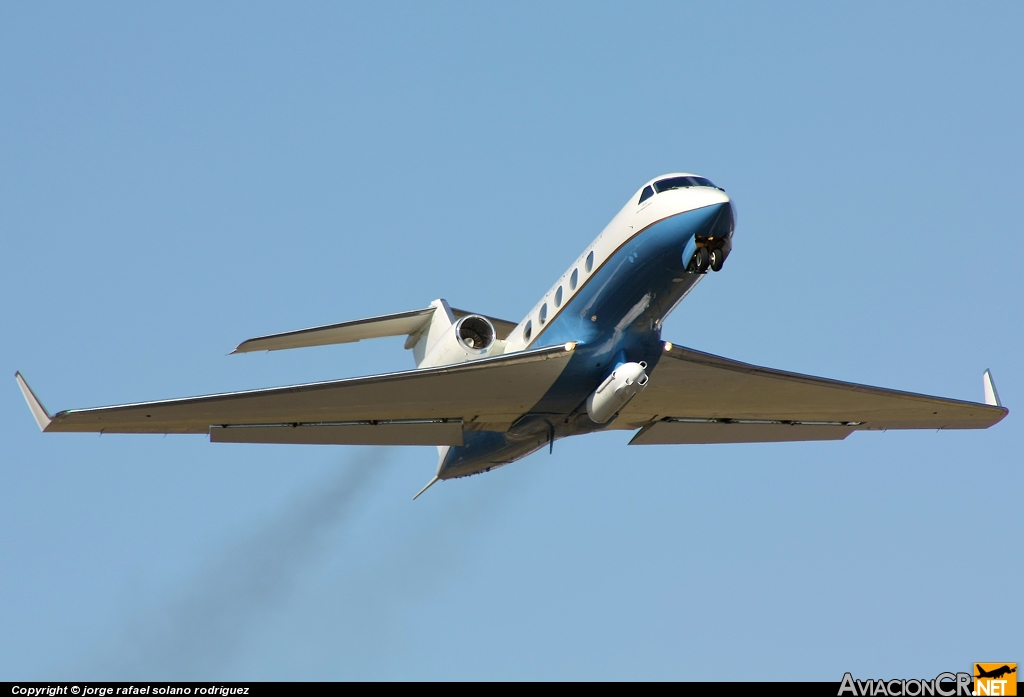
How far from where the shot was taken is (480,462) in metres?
28.6

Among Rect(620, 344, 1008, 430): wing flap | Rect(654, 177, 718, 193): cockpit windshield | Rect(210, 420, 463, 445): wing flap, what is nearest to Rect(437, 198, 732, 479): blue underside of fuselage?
Rect(654, 177, 718, 193): cockpit windshield

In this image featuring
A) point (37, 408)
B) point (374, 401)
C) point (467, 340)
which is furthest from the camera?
point (467, 340)

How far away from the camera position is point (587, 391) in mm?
25625

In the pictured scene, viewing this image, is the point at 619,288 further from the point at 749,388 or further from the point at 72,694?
the point at 72,694

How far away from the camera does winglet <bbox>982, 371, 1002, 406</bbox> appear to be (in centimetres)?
3020

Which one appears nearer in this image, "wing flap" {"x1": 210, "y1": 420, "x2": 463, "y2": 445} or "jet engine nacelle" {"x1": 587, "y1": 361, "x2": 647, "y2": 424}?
"jet engine nacelle" {"x1": 587, "y1": 361, "x2": 647, "y2": 424}

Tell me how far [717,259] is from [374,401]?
6.94 m

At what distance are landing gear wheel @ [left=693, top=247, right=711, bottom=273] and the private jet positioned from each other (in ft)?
0.08

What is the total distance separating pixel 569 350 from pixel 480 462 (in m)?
4.72

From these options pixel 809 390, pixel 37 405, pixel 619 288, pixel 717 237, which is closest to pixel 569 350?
pixel 619 288

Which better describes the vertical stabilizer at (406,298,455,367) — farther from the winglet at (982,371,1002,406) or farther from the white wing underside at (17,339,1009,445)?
the winglet at (982,371,1002,406)

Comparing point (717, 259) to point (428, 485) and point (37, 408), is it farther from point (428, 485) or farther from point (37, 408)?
point (37, 408)

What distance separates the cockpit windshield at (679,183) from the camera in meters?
24.2

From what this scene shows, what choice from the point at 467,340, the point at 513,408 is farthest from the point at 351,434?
the point at 513,408
